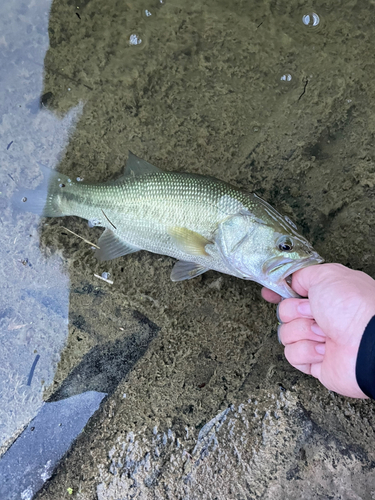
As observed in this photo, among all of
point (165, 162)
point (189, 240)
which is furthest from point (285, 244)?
point (165, 162)

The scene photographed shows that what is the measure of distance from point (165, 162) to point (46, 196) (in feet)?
3.29

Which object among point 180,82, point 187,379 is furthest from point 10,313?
point 180,82

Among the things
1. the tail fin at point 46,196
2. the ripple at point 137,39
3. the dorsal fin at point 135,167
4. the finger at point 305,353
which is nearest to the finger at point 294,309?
the finger at point 305,353

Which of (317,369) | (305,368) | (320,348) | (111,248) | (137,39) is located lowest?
(111,248)

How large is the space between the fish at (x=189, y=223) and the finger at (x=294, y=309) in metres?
0.08

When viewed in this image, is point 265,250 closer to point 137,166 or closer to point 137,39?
point 137,166

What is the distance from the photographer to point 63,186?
8.46 ft

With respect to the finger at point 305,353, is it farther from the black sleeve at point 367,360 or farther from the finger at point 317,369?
the black sleeve at point 367,360

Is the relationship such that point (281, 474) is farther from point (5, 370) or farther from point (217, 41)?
point (217, 41)

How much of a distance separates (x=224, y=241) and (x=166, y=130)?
1.08 meters

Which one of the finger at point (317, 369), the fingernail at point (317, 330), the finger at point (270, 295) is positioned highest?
the fingernail at point (317, 330)

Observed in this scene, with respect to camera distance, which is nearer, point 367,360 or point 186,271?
point 367,360

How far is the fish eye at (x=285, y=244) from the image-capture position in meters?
2.13

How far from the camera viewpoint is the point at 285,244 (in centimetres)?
213
